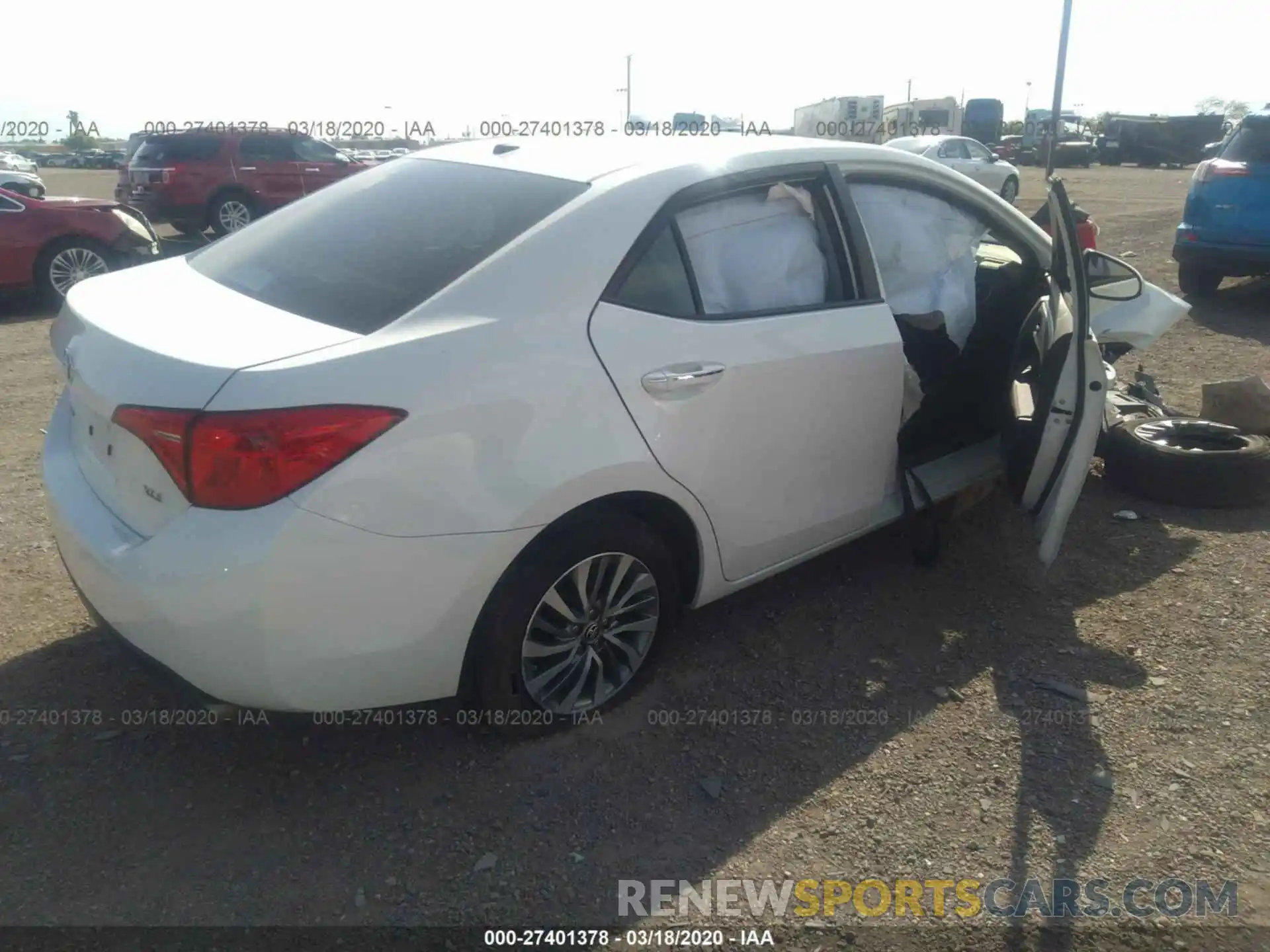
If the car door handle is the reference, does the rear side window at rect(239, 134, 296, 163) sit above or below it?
above

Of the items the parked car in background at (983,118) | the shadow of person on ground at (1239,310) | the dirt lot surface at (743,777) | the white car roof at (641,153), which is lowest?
the dirt lot surface at (743,777)

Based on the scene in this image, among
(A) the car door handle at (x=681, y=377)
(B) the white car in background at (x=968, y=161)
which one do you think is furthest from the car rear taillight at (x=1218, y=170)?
(B) the white car in background at (x=968, y=161)

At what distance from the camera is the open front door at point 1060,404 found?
3.45 meters

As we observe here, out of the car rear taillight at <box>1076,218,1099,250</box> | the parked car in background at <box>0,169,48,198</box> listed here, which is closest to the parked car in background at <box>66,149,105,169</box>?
the parked car in background at <box>0,169,48,198</box>

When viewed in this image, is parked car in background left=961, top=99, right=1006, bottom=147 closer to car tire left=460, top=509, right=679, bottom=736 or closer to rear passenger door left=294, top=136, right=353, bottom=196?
rear passenger door left=294, top=136, right=353, bottom=196

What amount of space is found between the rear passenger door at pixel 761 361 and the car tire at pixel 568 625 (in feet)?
0.84

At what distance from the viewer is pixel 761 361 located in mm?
3062

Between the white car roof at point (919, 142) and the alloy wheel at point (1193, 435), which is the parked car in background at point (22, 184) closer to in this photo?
the white car roof at point (919, 142)

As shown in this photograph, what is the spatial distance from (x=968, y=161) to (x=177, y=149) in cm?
1500

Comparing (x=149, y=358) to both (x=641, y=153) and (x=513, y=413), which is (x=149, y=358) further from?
(x=641, y=153)

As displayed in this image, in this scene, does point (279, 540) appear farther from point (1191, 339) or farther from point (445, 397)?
point (1191, 339)

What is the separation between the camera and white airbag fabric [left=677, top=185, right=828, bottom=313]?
3.08m

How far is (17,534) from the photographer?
4168mm

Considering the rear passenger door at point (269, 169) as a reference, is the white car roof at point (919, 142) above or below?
above
